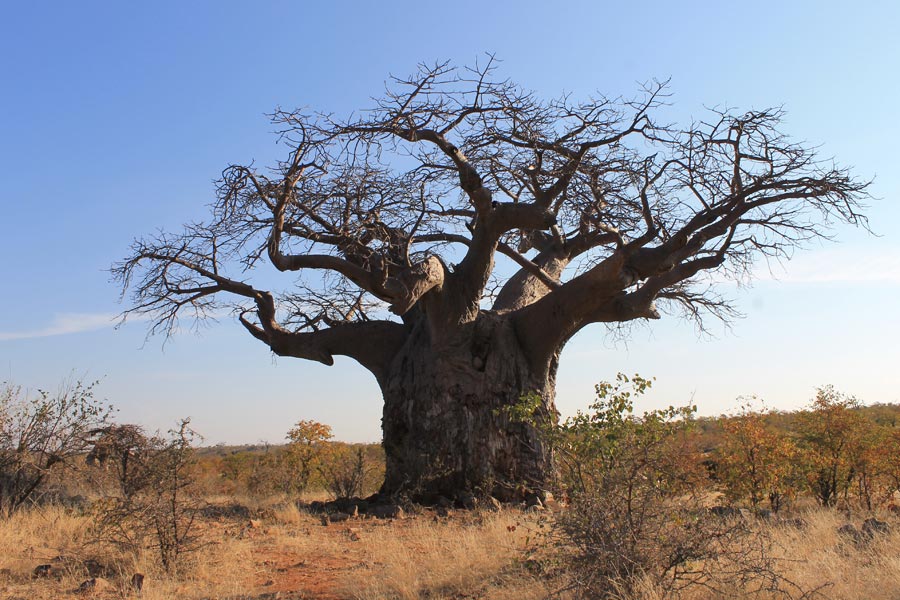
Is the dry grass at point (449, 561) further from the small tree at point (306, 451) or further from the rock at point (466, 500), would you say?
the small tree at point (306, 451)

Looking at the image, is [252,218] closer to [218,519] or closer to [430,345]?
[430,345]

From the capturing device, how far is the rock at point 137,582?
425 centimetres

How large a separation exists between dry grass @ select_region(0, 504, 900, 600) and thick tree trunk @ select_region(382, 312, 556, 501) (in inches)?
38.3

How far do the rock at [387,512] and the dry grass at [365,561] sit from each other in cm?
49

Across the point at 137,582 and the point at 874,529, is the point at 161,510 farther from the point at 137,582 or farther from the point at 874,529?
the point at 874,529

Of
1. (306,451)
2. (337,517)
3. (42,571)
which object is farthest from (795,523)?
(306,451)

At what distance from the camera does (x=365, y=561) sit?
515cm

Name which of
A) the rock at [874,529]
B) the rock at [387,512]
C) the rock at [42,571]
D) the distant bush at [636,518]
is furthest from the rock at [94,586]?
the rock at [874,529]

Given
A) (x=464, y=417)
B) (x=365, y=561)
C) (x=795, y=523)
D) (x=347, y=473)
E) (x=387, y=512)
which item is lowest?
(x=795, y=523)

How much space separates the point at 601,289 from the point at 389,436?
278 centimetres

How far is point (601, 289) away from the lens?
7.45 metres

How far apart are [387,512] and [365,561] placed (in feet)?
6.68

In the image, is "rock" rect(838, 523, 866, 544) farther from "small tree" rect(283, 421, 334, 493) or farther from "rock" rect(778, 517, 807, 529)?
"small tree" rect(283, 421, 334, 493)

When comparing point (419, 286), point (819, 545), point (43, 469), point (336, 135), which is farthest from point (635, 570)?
point (43, 469)
